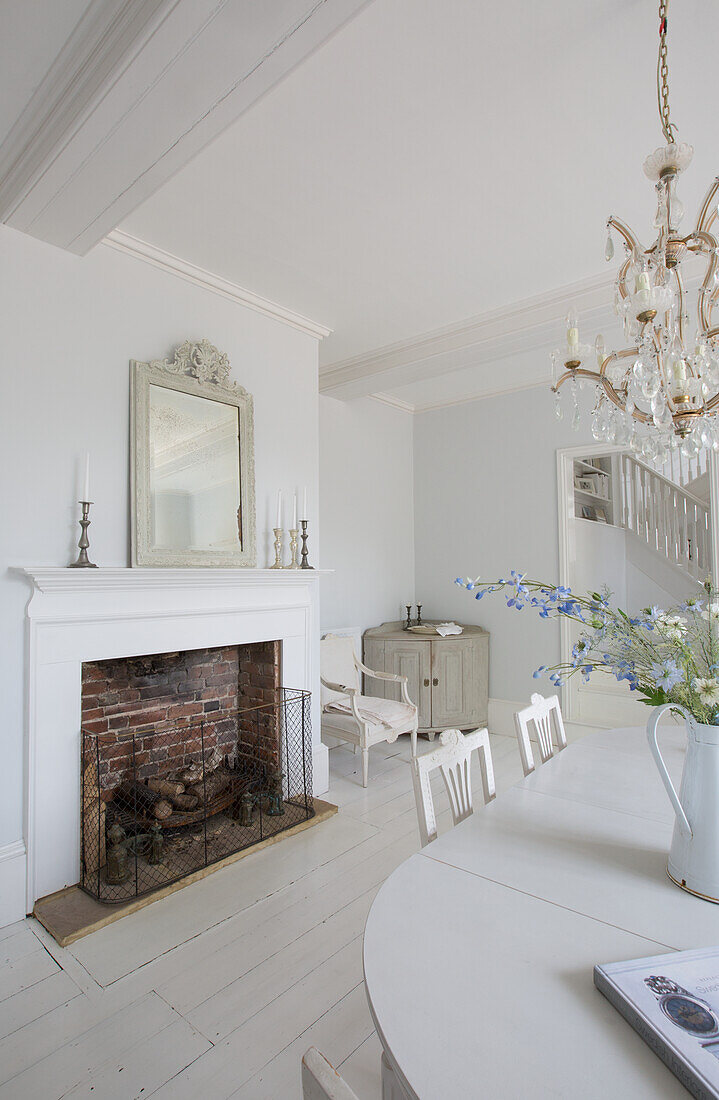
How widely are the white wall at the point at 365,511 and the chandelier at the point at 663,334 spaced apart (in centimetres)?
263

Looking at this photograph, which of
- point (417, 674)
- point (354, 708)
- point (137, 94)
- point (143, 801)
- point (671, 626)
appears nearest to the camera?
point (671, 626)

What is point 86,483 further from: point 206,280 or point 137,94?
point 137,94

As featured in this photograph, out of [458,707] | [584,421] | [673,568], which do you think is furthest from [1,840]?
[673,568]

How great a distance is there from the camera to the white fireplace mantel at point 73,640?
2297 millimetres

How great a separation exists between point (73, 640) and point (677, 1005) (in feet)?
7.48

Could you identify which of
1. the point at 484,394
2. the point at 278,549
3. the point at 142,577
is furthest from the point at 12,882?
the point at 484,394

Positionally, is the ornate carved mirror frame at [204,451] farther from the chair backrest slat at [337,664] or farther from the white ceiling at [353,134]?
the chair backrest slat at [337,664]

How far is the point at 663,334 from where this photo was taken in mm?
1992

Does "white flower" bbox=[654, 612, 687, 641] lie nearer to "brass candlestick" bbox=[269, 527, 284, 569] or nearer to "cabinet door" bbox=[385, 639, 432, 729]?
"brass candlestick" bbox=[269, 527, 284, 569]

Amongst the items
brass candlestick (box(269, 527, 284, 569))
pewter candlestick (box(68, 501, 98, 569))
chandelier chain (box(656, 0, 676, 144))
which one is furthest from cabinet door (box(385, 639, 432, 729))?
chandelier chain (box(656, 0, 676, 144))

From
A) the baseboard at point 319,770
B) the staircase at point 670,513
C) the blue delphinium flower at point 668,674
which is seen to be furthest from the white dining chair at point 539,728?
the staircase at point 670,513

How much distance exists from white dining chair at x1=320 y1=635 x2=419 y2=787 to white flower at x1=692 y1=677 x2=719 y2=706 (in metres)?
2.57

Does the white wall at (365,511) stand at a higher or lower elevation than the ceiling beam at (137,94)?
Answer: lower

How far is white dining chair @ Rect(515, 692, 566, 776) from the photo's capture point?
7.00 feet
